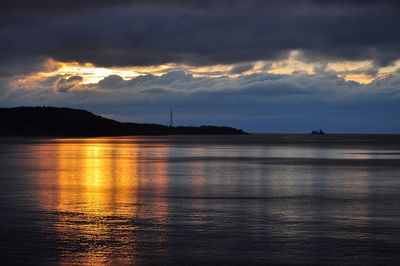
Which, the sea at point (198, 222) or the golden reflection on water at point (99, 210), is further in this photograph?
the golden reflection on water at point (99, 210)

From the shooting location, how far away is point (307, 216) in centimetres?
2191

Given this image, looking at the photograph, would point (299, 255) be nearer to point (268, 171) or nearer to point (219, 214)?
point (219, 214)

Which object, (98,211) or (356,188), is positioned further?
(356,188)

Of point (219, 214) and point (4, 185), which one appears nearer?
point (219, 214)

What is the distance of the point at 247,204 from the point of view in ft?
83.4

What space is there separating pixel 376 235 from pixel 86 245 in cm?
810

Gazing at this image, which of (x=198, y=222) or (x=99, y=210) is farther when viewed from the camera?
(x=99, y=210)

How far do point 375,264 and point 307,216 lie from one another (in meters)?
7.68

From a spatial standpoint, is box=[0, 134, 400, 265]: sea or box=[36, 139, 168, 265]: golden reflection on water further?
box=[36, 139, 168, 265]: golden reflection on water

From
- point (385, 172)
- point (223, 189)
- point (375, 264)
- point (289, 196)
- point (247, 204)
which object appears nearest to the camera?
point (375, 264)

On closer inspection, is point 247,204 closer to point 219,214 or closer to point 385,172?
point 219,214

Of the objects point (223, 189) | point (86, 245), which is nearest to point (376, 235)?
point (86, 245)

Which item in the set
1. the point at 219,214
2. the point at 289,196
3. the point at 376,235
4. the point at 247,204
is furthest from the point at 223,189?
the point at 376,235

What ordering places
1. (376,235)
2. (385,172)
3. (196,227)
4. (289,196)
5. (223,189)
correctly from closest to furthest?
(376,235) → (196,227) → (289,196) → (223,189) → (385,172)
